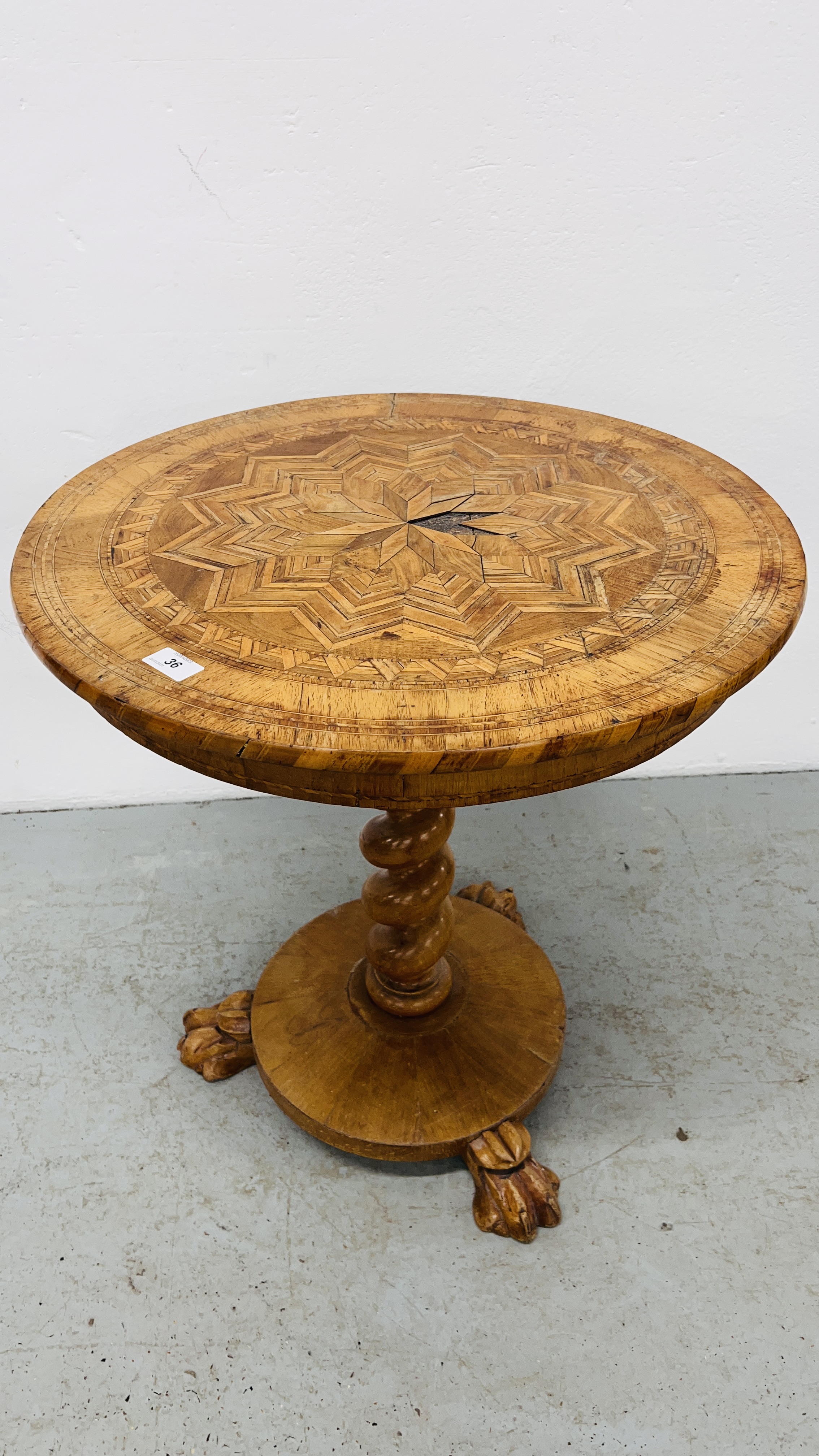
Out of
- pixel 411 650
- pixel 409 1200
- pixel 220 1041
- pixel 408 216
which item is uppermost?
pixel 408 216

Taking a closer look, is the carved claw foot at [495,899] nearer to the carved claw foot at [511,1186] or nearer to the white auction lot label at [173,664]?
the carved claw foot at [511,1186]

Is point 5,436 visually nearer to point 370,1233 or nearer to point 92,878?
point 92,878

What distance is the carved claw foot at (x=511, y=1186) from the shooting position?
6.81ft

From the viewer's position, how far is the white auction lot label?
154 centimetres

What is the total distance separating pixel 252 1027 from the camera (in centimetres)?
243

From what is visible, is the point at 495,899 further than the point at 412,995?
Yes

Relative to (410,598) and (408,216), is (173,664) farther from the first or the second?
(408,216)

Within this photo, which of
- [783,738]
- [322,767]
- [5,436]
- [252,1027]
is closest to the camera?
[322,767]

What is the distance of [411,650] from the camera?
158cm

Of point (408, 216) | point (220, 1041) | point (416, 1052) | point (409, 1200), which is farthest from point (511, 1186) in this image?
point (408, 216)

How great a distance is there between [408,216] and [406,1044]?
6.99 ft

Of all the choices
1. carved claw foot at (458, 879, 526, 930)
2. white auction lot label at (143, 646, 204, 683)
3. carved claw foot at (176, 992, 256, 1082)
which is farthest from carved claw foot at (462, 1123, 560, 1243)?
white auction lot label at (143, 646, 204, 683)

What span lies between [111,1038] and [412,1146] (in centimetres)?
83

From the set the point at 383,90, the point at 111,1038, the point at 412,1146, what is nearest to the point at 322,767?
the point at 412,1146
